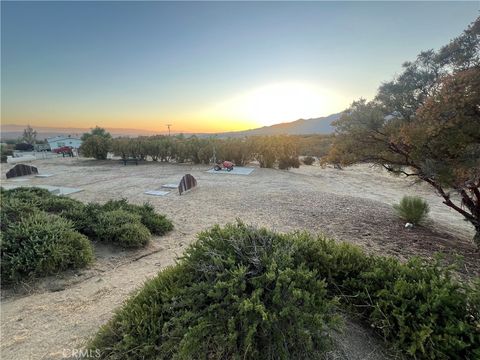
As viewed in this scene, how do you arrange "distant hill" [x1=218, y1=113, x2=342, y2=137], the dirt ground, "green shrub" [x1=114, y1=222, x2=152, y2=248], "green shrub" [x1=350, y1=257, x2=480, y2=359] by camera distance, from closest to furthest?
"green shrub" [x1=350, y1=257, x2=480, y2=359] → the dirt ground → "green shrub" [x1=114, y1=222, x2=152, y2=248] → "distant hill" [x1=218, y1=113, x2=342, y2=137]

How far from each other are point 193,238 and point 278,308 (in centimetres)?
369

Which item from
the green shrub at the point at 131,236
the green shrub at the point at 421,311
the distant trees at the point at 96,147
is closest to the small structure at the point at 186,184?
the green shrub at the point at 131,236

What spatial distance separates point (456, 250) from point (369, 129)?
3.35 metres

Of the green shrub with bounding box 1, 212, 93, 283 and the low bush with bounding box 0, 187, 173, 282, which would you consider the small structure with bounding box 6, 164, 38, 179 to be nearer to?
the low bush with bounding box 0, 187, 173, 282

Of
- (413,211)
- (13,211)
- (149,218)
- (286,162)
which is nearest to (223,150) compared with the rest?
(286,162)

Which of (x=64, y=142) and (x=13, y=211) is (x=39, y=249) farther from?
(x=64, y=142)

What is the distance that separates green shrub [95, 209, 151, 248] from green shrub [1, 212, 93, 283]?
554mm

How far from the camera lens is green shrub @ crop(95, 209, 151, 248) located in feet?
14.7

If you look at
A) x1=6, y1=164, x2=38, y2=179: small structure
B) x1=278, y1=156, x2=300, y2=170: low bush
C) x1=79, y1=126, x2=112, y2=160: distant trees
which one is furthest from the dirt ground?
x1=79, y1=126, x2=112, y2=160: distant trees

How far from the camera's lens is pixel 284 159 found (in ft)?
54.9

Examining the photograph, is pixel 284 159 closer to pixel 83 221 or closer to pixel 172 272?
pixel 83 221

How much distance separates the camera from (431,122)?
4.13 meters

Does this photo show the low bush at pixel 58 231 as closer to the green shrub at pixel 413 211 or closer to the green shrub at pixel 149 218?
the green shrub at pixel 149 218

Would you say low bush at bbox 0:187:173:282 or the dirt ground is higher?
low bush at bbox 0:187:173:282
